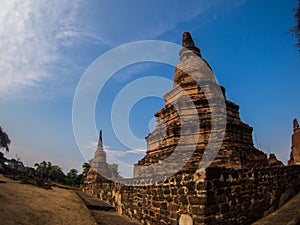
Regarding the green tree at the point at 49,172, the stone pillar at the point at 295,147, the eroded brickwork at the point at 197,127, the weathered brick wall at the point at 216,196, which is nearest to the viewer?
the weathered brick wall at the point at 216,196

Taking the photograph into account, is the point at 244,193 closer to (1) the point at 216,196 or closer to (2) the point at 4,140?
(1) the point at 216,196

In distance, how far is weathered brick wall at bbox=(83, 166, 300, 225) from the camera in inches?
156

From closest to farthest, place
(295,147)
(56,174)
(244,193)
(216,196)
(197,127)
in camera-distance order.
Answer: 1. (216,196)
2. (244,193)
3. (197,127)
4. (295,147)
5. (56,174)

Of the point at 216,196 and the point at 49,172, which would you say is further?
the point at 49,172

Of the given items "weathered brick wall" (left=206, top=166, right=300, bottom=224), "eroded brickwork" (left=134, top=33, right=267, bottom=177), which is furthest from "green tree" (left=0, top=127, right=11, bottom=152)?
"weathered brick wall" (left=206, top=166, right=300, bottom=224)

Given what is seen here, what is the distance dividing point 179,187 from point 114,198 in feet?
19.9

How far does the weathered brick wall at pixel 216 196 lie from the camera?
3969mm

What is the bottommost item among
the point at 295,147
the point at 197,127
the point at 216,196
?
the point at 216,196

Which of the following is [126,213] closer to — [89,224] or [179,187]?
[89,224]

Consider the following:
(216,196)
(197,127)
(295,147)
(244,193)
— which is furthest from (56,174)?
(216,196)

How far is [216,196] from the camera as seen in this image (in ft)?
13.3

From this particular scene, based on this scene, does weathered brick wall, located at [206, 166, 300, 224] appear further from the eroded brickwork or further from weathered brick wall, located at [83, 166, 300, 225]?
the eroded brickwork

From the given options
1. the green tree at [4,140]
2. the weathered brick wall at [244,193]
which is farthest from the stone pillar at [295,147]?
the green tree at [4,140]

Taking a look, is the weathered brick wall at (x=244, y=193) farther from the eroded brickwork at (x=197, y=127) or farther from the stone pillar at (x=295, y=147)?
the stone pillar at (x=295, y=147)
